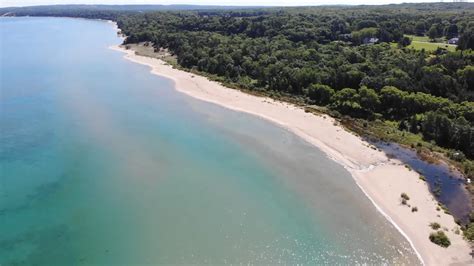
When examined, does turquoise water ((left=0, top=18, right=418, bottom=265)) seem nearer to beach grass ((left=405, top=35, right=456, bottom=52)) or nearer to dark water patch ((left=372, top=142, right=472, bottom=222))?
dark water patch ((left=372, top=142, right=472, bottom=222))

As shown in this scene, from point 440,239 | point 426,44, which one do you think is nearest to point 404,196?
point 440,239

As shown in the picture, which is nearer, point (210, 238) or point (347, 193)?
point (210, 238)

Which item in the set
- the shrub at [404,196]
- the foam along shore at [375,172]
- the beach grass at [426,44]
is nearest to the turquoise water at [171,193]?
the foam along shore at [375,172]

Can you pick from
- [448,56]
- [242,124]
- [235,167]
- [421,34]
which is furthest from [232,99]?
[421,34]

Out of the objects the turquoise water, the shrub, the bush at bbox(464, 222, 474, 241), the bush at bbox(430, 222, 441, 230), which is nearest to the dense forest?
the bush at bbox(464, 222, 474, 241)

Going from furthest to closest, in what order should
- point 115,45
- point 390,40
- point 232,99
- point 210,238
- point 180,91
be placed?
point 115,45 → point 390,40 → point 180,91 → point 232,99 → point 210,238

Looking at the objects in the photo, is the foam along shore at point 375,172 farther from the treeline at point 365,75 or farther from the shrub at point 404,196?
the treeline at point 365,75

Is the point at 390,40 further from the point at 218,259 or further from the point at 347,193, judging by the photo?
the point at 218,259

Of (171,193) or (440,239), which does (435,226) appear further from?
(171,193)
